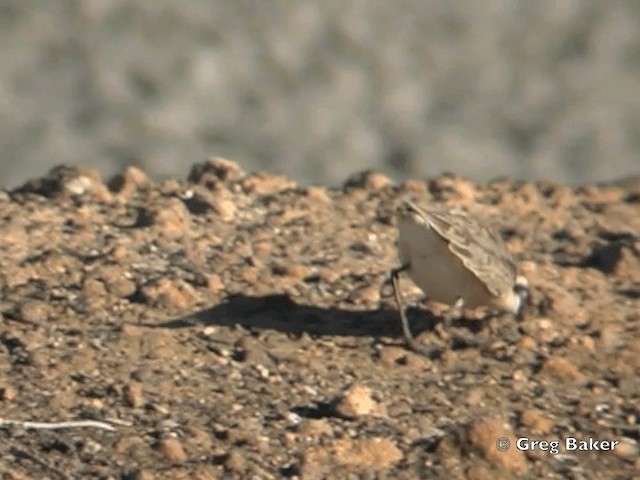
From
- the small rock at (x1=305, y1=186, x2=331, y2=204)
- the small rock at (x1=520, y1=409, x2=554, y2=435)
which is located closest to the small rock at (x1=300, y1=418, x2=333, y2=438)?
the small rock at (x1=520, y1=409, x2=554, y2=435)

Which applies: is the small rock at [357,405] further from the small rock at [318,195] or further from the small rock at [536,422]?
the small rock at [318,195]

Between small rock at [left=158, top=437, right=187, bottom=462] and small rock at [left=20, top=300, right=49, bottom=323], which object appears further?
small rock at [left=20, top=300, right=49, bottom=323]

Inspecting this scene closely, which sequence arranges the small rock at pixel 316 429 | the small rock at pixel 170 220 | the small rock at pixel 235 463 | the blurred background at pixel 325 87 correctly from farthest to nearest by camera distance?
1. the blurred background at pixel 325 87
2. the small rock at pixel 170 220
3. the small rock at pixel 316 429
4. the small rock at pixel 235 463

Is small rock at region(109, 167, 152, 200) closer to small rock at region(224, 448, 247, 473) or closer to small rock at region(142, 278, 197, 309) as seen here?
small rock at region(142, 278, 197, 309)

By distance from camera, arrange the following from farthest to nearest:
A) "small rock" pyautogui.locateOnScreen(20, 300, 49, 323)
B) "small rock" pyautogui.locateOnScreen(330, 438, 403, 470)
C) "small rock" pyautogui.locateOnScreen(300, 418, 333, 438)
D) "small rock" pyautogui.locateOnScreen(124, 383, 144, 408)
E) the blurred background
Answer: the blurred background < "small rock" pyautogui.locateOnScreen(20, 300, 49, 323) < "small rock" pyautogui.locateOnScreen(124, 383, 144, 408) < "small rock" pyautogui.locateOnScreen(300, 418, 333, 438) < "small rock" pyautogui.locateOnScreen(330, 438, 403, 470)

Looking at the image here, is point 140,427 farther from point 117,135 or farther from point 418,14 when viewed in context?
point 418,14

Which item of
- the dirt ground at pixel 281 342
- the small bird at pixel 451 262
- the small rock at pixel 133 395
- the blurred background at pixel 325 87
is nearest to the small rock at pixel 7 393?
the dirt ground at pixel 281 342

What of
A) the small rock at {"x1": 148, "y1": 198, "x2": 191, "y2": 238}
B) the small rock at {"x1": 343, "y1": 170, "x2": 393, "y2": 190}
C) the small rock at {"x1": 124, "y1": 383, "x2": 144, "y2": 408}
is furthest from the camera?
the small rock at {"x1": 343, "y1": 170, "x2": 393, "y2": 190}
